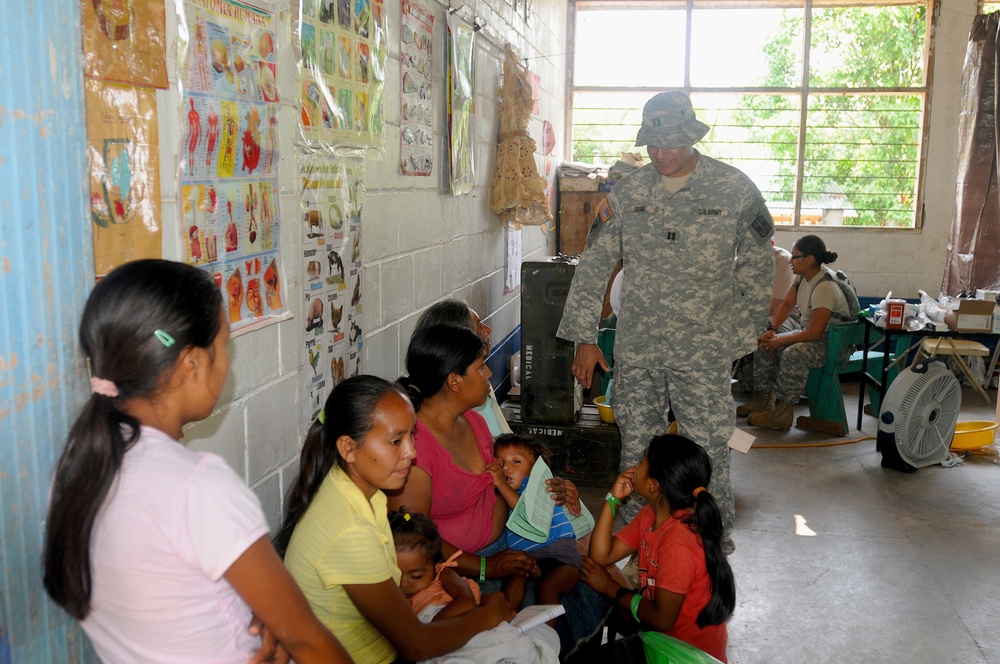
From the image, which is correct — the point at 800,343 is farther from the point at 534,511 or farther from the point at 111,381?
the point at 111,381

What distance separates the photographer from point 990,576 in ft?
10.9

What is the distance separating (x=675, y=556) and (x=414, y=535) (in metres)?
0.66

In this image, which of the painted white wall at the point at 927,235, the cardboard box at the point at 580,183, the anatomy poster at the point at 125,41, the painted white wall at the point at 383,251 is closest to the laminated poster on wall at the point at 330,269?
the painted white wall at the point at 383,251

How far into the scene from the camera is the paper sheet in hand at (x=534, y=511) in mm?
2363

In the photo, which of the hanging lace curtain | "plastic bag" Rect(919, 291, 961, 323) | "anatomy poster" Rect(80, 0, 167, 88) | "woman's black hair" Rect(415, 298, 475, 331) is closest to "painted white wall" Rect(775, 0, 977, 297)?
the hanging lace curtain

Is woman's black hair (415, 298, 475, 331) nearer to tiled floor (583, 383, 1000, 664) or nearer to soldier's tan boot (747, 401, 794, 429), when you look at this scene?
tiled floor (583, 383, 1000, 664)

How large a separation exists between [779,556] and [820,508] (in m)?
0.64

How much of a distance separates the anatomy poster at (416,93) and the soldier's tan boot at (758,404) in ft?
9.90

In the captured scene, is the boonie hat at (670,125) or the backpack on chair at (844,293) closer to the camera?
the boonie hat at (670,125)

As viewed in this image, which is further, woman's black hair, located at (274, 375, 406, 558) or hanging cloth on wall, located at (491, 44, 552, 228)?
hanging cloth on wall, located at (491, 44, 552, 228)

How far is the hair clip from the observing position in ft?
3.59

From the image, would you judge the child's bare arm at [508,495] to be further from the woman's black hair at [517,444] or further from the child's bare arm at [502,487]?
the woman's black hair at [517,444]

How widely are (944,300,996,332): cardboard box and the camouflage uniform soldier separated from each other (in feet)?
6.09

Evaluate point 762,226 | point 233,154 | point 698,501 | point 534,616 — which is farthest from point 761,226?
point 233,154
